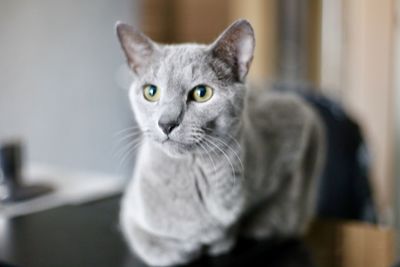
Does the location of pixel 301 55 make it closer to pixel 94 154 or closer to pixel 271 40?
pixel 271 40

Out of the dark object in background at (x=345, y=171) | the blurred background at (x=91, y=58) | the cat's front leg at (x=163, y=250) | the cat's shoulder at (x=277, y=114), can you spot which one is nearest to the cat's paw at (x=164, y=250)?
the cat's front leg at (x=163, y=250)

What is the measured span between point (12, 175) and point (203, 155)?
52cm

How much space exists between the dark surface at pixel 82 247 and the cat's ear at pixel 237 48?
11.8 inches

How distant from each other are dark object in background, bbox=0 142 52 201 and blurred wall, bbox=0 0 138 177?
1.34 m

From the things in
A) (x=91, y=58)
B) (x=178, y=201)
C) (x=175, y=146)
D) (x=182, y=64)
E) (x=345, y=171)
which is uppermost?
(x=182, y=64)

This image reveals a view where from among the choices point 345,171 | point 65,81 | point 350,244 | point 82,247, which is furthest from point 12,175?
point 65,81

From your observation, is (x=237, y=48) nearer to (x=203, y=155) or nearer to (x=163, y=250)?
(x=203, y=155)

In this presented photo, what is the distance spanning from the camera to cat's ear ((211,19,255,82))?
645 millimetres

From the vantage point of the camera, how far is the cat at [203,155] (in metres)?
0.66

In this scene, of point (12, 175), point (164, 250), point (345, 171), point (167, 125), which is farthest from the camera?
point (345, 171)

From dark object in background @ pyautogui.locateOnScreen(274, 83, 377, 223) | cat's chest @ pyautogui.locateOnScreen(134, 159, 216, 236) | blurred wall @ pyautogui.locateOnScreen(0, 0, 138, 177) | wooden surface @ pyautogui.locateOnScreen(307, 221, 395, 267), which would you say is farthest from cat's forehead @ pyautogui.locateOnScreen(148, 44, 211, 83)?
blurred wall @ pyautogui.locateOnScreen(0, 0, 138, 177)

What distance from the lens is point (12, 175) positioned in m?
1.04

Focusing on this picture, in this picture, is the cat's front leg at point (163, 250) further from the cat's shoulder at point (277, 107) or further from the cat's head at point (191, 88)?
the cat's shoulder at point (277, 107)

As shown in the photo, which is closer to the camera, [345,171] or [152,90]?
[152,90]
